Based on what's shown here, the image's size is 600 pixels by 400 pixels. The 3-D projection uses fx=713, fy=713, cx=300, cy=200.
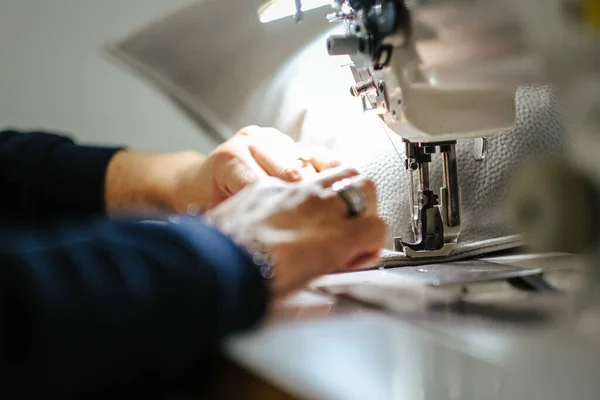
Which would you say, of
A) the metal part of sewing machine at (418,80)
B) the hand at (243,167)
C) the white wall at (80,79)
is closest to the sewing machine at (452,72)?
the metal part of sewing machine at (418,80)

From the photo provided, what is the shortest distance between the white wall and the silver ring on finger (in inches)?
34.1

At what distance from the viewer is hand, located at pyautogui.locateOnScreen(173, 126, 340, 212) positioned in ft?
2.68

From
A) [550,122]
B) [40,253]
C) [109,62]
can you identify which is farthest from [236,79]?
[40,253]

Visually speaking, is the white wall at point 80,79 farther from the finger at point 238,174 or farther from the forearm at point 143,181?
the finger at point 238,174

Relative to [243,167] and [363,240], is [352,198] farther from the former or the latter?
[243,167]

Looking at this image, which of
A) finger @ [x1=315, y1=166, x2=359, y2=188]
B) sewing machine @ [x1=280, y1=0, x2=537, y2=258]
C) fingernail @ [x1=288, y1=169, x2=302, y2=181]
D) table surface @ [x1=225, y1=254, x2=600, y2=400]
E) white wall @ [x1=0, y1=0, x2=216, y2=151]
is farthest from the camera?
white wall @ [x1=0, y1=0, x2=216, y2=151]

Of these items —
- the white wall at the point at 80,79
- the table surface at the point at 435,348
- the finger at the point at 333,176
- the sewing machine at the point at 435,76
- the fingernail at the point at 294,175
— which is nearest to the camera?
the table surface at the point at 435,348

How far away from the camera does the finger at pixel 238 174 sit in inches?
31.9

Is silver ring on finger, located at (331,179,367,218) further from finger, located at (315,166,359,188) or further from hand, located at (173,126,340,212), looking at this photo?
hand, located at (173,126,340,212)

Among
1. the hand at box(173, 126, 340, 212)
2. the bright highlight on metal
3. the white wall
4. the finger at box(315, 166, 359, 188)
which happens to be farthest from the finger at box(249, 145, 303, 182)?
the white wall

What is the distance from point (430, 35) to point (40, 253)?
14.5 inches

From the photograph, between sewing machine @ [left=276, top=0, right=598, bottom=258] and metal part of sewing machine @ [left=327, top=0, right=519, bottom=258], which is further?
metal part of sewing machine @ [left=327, top=0, right=519, bottom=258]

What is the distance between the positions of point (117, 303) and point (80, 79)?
1.13 m

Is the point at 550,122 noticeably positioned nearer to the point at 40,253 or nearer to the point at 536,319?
the point at 536,319
